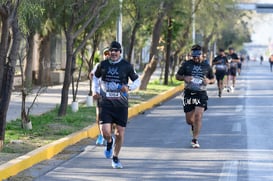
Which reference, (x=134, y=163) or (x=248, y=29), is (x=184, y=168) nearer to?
Answer: (x=134, y=163)

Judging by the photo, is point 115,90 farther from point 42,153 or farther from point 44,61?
point 44,61

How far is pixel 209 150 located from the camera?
13586 mm

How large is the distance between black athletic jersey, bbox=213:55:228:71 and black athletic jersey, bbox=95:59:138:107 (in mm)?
17361

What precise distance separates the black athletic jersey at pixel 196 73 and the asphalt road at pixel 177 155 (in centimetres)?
116

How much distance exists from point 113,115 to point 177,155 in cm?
207

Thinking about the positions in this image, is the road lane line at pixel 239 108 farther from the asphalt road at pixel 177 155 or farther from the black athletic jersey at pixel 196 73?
the black athletic jersey at pixel 196 73

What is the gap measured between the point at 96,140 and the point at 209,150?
9.30 ft

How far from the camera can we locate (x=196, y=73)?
13.8 metres

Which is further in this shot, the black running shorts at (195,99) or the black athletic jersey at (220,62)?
the black athletic jersey at (220,62)

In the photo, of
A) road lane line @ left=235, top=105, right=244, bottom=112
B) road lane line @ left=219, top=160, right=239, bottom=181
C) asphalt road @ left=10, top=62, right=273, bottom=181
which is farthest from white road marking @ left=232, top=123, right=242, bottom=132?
road lane line @ left=219, top=160, right=239, bottom=181

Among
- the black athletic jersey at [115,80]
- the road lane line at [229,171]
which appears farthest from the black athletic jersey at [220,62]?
the black athletic jersey at [115,80]

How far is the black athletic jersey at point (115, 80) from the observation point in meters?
11.3

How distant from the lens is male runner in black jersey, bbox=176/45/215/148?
13.8 meters

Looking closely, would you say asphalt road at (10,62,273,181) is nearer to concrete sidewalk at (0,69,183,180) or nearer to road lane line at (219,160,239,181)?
road lane line at (219,160,239,181)
